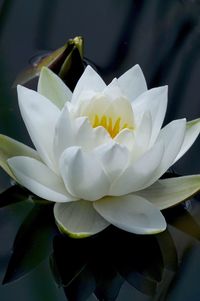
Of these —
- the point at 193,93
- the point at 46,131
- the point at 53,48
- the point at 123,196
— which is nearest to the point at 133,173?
the point at 123,196

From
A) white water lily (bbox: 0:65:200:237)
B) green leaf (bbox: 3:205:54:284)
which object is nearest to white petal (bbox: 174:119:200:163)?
white water lily (bbox: 0:65:200:237)

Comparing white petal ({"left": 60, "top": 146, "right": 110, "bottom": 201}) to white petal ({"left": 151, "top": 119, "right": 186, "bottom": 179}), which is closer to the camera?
white petal ({"left": 60, "top": 146, "right": 110, "bottom": 201})

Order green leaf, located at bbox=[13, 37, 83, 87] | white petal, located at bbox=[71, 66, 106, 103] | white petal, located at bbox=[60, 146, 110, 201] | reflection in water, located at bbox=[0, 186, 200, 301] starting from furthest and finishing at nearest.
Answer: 1. green leaf, located at bbox=[13, 37, 83, 87]
2. white petal, located at bbox=[71, 66, 106, 103]
3. reflection in water, located at bbox=[0, 186, 200, 301]
4. white petal, located at bbox=[60, 146, 110, 201]

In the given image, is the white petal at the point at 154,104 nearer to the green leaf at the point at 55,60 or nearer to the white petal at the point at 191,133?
the white petal at the point at 191,133

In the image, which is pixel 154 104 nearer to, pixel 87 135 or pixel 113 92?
pixel 113 92

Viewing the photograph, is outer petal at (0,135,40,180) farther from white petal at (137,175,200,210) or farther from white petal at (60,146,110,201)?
white petal at (137,175,200,210)

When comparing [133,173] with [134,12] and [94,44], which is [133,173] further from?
[134,12]

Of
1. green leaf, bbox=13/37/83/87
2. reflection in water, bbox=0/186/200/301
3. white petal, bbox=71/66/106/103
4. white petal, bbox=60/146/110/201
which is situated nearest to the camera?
white petal, bbox=60/146/110/201
